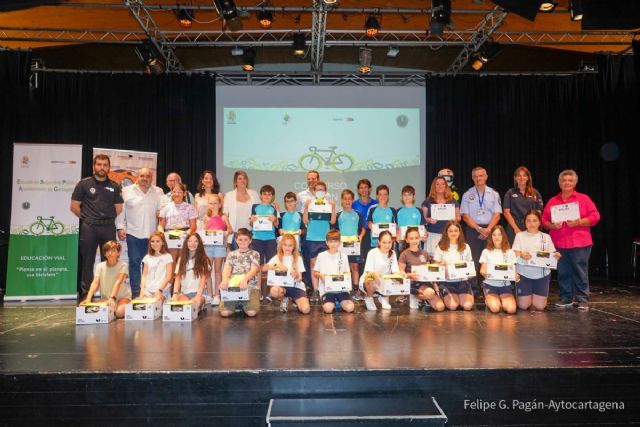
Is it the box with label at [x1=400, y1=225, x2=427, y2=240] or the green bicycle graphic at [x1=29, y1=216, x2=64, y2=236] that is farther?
the green bicycle graphic at [x1=29, y1=216, x2=64, y2=236]

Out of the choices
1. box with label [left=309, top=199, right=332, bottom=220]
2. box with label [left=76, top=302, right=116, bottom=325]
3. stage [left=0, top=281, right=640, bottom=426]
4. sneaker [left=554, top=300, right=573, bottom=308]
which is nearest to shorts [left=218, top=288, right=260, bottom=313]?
box with label [left=76, top=302, right=116, bottom=325]

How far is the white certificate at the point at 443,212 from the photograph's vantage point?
620 centimetres

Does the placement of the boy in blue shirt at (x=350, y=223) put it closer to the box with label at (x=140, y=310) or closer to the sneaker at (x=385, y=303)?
the sneaker at (x=385, y=303)

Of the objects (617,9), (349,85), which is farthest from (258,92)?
(617,9)

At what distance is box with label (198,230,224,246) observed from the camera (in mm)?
5898

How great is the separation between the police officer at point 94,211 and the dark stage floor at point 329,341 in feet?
2.42

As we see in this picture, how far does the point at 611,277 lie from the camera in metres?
9.12

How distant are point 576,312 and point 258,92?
605cm

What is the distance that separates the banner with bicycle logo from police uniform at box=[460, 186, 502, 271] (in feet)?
17.8

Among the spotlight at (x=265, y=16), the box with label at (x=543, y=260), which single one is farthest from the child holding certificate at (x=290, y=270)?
the spotlight at (x=265, y=16)

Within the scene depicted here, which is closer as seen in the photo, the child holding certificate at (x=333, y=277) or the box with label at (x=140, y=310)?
the box with label at (x=140, y=310)

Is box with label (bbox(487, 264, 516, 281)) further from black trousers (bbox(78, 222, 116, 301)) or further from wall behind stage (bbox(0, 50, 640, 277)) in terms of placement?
black trousers (bbox(78, 222, 116, 301))

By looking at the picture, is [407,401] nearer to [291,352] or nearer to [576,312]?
[291,352]

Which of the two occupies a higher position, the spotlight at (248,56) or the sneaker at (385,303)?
the spotlight at (248,56)
